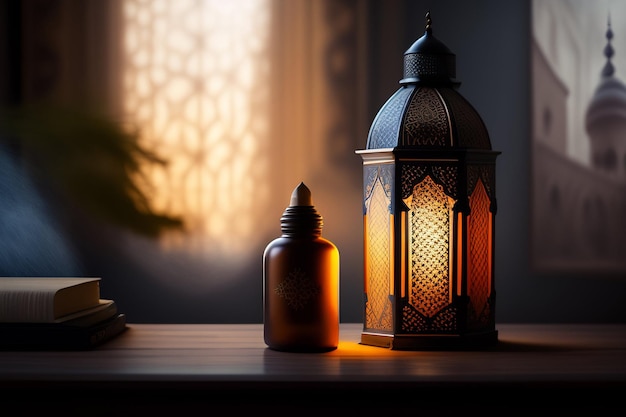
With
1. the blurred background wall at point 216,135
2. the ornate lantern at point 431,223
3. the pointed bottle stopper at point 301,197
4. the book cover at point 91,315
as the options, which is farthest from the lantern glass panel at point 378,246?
the book cover at point 91,315

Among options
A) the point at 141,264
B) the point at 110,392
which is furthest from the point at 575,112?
the point at 110,392

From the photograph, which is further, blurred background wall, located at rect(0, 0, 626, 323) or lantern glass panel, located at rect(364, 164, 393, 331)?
blurred background wall, located at rect(0, 0, 626, 323)

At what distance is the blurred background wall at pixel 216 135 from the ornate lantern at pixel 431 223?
29cm

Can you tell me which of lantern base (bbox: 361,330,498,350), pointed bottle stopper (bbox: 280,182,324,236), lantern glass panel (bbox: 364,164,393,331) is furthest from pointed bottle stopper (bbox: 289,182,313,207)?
lantern base (bbox: 361,330,498,350)

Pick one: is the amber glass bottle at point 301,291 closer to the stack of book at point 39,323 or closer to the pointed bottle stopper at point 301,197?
the pointed bottle stopper at point 301,197

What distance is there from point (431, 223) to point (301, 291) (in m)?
0.22

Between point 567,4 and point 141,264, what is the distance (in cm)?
95

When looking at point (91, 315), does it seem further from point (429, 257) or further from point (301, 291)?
point (429, 257)

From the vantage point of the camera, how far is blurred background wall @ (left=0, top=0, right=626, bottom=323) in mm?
1532

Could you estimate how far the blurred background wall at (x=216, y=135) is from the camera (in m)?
1.53

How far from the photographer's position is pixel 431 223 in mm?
1236

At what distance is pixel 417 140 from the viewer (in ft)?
4.03

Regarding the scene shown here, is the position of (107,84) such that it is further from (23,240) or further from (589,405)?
(589,405)

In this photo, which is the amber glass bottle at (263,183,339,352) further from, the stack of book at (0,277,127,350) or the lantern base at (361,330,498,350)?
the stack of book at (0,277,127,350)
